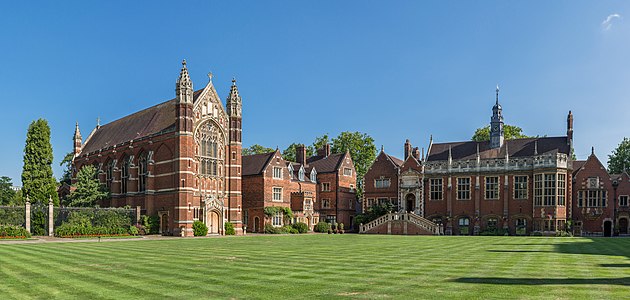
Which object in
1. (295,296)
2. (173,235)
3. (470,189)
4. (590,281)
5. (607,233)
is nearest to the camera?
(295,296)

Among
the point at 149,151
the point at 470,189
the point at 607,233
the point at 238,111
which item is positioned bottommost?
the point at 607,233

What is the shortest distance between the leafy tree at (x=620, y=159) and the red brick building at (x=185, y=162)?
57.2 m

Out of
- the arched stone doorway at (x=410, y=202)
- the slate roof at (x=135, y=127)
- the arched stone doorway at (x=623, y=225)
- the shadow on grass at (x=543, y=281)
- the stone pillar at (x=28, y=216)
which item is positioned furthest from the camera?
the arched stone doorway at (x=410, y=202)

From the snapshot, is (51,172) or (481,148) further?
(481,148)

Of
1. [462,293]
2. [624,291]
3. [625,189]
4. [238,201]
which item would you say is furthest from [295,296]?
[625,189]

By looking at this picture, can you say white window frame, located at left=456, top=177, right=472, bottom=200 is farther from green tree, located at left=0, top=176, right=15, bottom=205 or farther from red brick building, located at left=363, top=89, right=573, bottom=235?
green tree, located at left=0, top=176, right=15, bottom=205

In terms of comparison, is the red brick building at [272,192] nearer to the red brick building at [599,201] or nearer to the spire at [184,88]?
the spire at [184,88]

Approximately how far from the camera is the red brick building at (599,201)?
57.8 meters

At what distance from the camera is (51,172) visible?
5841cm

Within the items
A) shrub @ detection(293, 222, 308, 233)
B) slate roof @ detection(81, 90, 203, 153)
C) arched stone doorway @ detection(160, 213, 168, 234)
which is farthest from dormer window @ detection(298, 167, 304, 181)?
arched stone doorway @ detection(160, 213, 168, 234)

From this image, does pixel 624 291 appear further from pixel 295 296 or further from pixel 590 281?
pixel 295 296

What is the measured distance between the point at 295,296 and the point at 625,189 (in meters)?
58.6

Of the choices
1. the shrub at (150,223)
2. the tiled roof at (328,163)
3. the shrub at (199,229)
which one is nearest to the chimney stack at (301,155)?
the tiled roof at (328,163)

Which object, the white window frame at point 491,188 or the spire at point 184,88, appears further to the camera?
the white window frame at point 491,188
